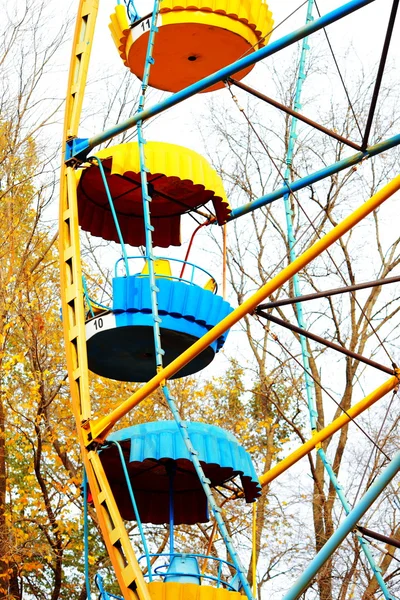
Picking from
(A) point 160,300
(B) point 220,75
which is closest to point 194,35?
(B) point 220,75

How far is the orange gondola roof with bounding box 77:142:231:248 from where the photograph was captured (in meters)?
11.6

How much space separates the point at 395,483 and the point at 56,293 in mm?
6975

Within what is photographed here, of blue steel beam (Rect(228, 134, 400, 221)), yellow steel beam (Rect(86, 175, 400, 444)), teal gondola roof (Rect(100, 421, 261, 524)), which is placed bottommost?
teal gondola roof (Rect(100, 421, 261, 524))

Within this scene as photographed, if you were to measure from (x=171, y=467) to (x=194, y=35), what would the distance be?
5.32m

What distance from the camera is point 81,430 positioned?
1002 centimetres

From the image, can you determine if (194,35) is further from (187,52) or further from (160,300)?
(160,300)

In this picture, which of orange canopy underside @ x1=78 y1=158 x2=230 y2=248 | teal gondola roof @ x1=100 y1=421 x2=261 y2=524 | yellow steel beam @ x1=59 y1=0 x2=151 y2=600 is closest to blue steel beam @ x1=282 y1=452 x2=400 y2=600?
yellow steel beam @ x1=59 y1=0 x2=151 y2=600

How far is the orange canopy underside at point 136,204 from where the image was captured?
12.0 meters

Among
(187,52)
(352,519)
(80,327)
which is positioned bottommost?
(352,519)

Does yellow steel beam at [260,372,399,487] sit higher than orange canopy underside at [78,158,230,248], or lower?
lower

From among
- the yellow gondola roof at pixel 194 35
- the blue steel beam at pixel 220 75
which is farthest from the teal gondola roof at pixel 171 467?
the yellow gondola roof at pixel 194 35

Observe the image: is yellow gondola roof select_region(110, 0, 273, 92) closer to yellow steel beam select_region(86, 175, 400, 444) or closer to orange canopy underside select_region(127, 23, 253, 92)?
orange canopy underside select_region(127, 23, 253, 92)

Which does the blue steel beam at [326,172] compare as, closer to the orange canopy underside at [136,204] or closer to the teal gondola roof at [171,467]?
the orange canopy underside at [136,204]

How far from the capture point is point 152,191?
39.5 feet
